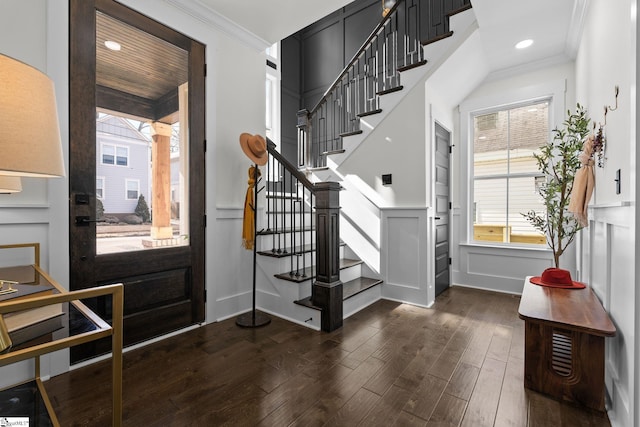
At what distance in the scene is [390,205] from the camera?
3.45m

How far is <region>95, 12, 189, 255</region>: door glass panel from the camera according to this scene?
2.08 meters

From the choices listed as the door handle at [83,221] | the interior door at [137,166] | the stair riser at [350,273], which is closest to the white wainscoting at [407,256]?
the stair riser at [350,273]

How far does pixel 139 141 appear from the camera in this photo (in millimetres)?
2260

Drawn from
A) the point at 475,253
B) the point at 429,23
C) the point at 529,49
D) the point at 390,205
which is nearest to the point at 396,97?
the point at 390,205

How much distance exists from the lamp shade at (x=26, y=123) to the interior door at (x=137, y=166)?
125cm

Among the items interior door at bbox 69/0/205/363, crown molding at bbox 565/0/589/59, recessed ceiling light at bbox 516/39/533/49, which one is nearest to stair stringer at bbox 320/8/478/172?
recessed ceiling light at bbox 516/39/533/49

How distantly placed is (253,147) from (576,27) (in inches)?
124

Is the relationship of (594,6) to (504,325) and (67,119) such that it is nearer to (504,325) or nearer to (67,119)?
(504,325)

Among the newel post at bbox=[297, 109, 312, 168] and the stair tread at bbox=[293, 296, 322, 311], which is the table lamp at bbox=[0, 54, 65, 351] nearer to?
the stair tread at bbox=[293, 296, 322, 311]

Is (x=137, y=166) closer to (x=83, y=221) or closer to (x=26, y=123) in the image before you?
(x=83, y=221)

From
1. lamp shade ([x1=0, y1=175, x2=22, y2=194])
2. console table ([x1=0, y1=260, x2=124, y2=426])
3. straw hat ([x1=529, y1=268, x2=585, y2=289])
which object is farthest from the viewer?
straw hat ([x1=529, y1=268, x2=585, y2=289])

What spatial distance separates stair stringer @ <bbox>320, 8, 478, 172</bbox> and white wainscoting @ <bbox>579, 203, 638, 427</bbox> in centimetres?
204

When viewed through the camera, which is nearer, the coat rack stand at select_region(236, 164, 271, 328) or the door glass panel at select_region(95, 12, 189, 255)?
the door glass panel at select_region(95, 12, 189, 255)

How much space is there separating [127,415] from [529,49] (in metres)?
4.63
